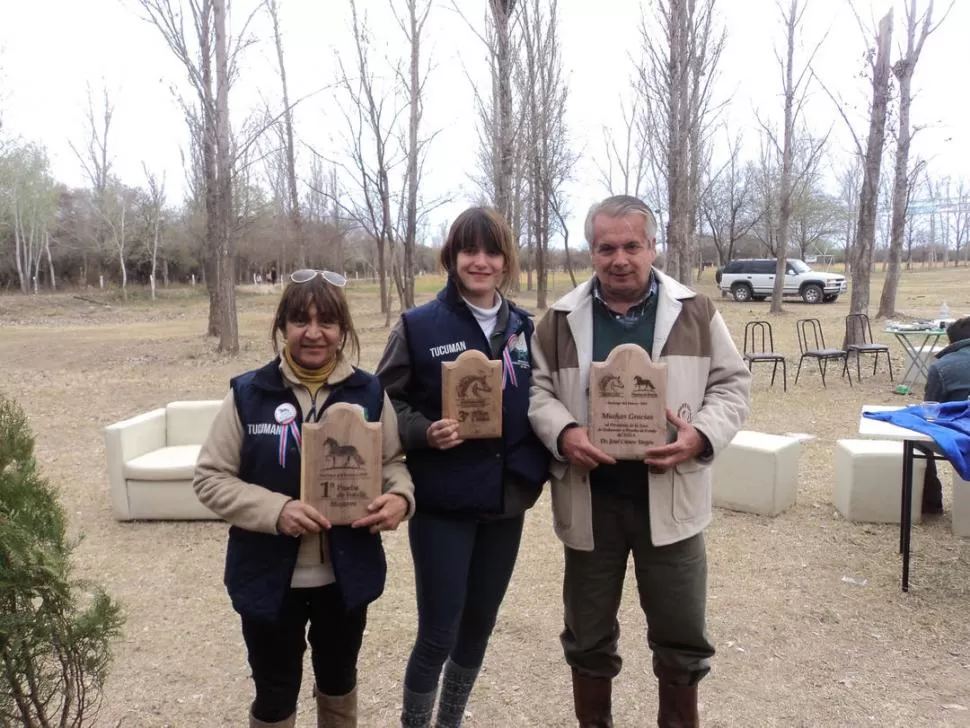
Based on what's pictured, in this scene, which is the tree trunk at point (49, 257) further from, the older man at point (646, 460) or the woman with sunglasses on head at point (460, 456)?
the older man at point (646, 460)

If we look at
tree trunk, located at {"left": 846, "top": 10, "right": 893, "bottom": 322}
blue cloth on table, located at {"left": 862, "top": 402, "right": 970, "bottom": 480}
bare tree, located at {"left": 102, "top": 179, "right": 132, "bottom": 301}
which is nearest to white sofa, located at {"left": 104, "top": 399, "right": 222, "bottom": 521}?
blue cloth on table, located at {"left": 862, "top": 402, "right": 970, "bottom": 480}

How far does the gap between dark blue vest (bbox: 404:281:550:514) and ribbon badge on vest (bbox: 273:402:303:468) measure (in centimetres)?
36

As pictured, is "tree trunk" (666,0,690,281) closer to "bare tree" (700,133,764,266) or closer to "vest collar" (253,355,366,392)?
"vest collar" (253,355,366,392)

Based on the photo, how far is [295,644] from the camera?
1.88 metres

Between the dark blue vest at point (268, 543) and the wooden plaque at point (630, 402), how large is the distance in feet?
2.50

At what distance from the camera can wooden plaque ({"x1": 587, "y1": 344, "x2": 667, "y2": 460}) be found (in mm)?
1958

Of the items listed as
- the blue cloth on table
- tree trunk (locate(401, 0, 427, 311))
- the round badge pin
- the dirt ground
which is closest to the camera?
the round badge pin

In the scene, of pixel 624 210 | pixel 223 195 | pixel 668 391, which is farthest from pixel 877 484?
pixel 223 195

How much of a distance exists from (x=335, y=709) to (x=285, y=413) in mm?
905

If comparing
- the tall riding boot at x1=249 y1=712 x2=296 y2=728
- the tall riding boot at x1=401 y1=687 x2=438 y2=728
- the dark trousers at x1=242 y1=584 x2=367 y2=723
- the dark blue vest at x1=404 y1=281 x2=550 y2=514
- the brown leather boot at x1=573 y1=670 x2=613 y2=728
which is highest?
the dark blue vest at x1=404 y1=281 x2=550 y2=514

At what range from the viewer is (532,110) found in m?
15.0

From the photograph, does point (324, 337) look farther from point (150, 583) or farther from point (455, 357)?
point (150, 583)

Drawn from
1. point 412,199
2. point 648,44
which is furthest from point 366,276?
point 648,44

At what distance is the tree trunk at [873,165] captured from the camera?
11398 mm
